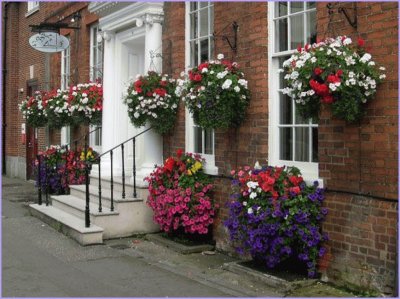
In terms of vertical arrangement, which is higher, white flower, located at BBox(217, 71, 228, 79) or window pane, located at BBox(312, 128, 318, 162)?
white flower, located at BBox(217, 71, 228, 79)

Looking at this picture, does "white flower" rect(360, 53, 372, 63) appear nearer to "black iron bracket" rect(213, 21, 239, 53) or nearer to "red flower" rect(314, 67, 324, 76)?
"red flower" rect(314, 67, 324, 76)

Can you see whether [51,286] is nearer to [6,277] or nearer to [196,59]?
[6,277]

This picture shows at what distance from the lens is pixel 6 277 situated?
19.5 feet

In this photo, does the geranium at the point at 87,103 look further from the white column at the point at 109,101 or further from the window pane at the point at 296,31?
the window pane at the point at 296,31

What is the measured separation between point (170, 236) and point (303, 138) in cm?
266

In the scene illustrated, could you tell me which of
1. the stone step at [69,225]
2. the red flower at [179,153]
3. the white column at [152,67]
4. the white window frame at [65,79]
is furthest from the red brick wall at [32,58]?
the red flower at [179,153]

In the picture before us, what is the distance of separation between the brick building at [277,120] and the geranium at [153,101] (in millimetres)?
209

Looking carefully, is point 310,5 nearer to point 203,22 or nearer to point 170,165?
point 203,22

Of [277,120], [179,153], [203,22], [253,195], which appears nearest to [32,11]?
[203,22]

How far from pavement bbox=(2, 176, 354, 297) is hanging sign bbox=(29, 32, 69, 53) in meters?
4.31

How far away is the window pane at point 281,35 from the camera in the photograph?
640 centimetres

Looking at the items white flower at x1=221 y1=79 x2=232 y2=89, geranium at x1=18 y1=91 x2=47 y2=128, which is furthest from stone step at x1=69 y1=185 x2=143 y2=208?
geranium at x1=18 y1=91 x2=47 y2=128

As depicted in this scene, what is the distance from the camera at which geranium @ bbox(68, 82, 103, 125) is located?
1038 cm

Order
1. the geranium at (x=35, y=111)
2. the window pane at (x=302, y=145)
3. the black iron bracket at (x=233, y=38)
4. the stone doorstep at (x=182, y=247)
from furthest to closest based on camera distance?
1. the geranium at (x=35, y=111)
2. the stone doorstep at (x=182, y=247)
3. the black iron bracket at (x=233, y=38)
4. the window pane at (x=302, y=145)
